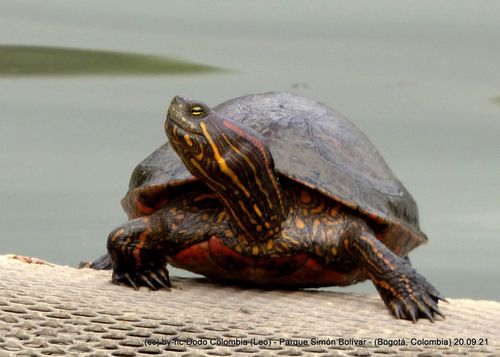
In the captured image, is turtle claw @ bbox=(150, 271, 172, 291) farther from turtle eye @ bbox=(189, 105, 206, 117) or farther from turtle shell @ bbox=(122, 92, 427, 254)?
turtle eye @ bbox=(189, 105, 206, 117)

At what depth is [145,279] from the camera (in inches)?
122

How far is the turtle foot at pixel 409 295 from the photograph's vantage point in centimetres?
287

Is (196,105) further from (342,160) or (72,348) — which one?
(72,348)

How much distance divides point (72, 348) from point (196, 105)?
0.96 m

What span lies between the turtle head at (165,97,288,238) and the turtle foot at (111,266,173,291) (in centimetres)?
30

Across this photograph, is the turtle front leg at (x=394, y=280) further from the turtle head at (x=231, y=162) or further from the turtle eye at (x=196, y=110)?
the turtle eye at (x=196, y=110)

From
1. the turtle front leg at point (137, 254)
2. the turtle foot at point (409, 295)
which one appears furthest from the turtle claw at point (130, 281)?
the turtle foot at point (409, 295)

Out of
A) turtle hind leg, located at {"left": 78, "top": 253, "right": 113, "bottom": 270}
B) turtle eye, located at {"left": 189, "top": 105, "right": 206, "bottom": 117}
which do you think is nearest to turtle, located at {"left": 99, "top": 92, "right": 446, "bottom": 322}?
turtle eye, located at {"left": 189, "top": 105, "right": 206, "bottom": 117}

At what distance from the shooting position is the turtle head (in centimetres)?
280

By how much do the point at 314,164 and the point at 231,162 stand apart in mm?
392

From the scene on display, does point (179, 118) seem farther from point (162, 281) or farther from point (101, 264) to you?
point (101, 264)

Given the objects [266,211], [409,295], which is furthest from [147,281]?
[409,295]

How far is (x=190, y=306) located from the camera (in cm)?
271

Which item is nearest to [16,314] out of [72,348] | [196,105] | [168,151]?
[72,348]
